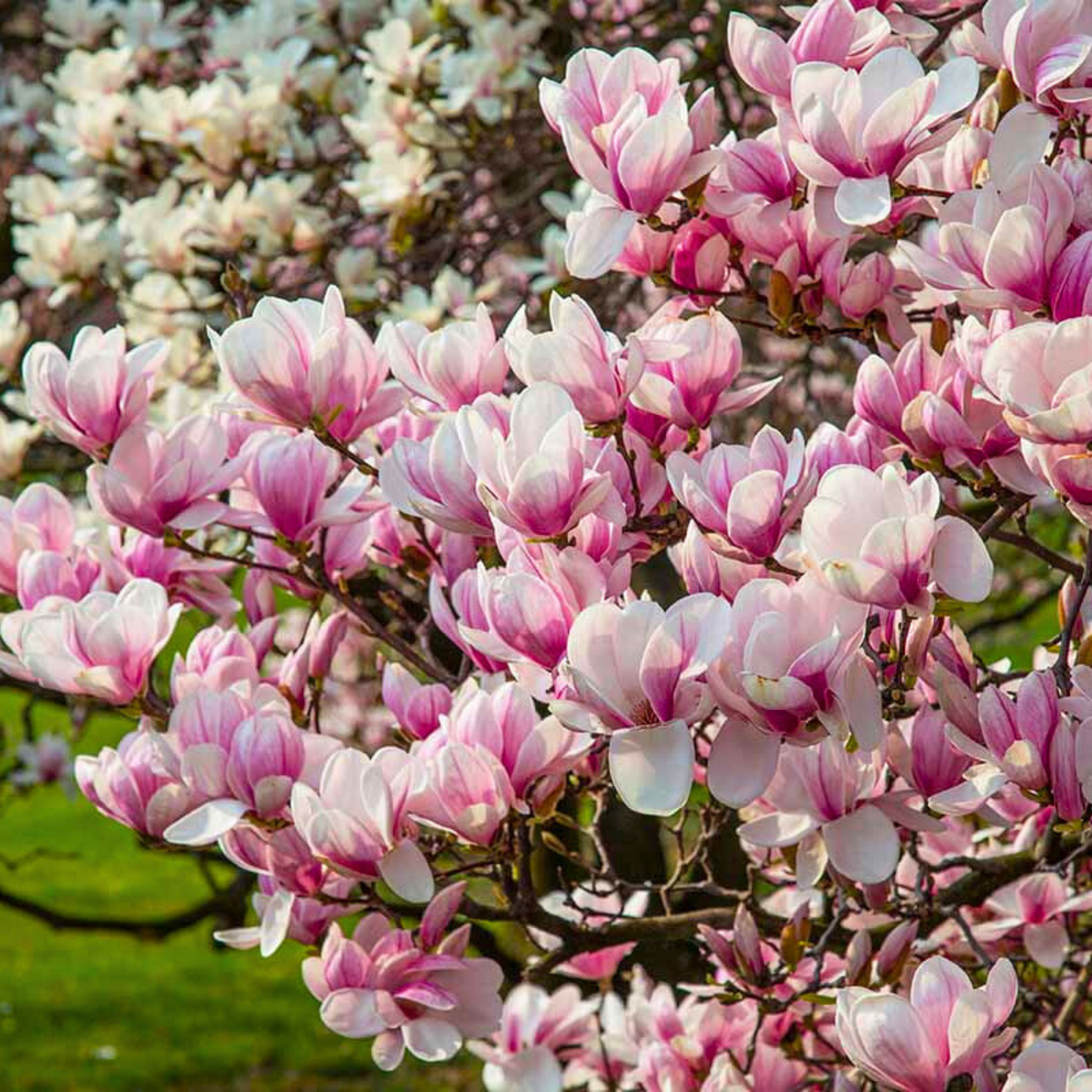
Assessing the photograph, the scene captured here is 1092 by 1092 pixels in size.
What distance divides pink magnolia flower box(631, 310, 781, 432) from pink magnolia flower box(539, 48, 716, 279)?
0.09 metres

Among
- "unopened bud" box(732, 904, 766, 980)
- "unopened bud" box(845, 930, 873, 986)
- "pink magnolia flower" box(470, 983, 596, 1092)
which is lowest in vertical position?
"pink magnolia flower" box(470, 983, 596, 1092)

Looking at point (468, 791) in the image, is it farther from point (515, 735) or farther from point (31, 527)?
point (31, 527)

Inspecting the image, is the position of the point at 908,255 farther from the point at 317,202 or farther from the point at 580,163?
the point at 317,202

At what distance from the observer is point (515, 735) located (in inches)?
55.5

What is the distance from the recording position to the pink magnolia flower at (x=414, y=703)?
5.24ft

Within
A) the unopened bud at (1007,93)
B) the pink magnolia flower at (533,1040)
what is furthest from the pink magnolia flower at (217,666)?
the unopened bud at (1007,93)

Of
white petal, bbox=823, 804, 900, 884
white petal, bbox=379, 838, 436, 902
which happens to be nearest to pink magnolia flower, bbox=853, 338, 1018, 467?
white petal, bbox=823, 804, 900, 884

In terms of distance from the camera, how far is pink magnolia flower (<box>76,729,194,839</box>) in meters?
1.58

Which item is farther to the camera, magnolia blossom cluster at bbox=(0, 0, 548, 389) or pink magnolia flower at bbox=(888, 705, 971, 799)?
magnolia blossom cluster at bbox=(0, 0, 548, 389)

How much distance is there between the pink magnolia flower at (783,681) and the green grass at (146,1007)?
4.12m

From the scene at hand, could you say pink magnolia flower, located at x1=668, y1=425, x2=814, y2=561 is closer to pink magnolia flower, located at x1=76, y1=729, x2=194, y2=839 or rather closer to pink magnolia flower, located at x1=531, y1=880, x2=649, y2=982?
pink magnolia flower, located at x1=76, y1=729, x2=194, y2=839

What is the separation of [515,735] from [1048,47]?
747 millimetres

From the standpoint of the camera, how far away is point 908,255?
1.35 m

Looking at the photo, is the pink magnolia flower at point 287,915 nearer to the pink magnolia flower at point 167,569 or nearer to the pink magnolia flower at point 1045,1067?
the pink magnolia flower at point 167,569
